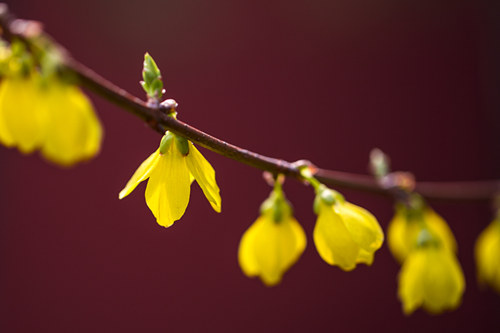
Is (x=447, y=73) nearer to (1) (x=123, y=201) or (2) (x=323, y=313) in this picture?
(2) (x=323, y=313)

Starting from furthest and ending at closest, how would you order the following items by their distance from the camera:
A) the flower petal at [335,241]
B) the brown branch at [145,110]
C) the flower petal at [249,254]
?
the flower petal at [249,254], the flower petal at [335,241], the brown branch at [145,110]

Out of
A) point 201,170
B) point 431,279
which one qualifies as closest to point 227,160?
point 431,279

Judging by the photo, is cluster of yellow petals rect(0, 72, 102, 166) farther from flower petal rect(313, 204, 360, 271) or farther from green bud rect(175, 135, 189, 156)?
flower petal rect(313, 204, 360, 271)

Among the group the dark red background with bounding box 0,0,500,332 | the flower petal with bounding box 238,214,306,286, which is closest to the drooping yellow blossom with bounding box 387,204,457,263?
the flower petal with bounding box 238,214,306,286

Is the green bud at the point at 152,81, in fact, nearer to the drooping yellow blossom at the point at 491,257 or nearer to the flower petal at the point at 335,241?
the flower petal at the point at 335,241

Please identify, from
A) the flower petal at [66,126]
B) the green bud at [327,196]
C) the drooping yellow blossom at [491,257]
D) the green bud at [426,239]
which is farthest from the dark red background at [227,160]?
the flower petal at [66,126]

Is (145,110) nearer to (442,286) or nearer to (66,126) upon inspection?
(66,126)
